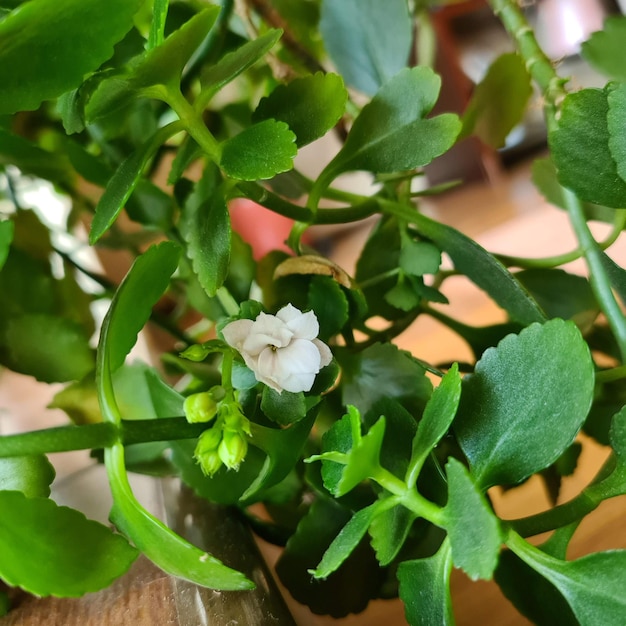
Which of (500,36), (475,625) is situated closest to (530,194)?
(500,36)

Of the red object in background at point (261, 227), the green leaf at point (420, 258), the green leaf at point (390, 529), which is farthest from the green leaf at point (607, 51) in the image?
the red object in background at point (261, 227)

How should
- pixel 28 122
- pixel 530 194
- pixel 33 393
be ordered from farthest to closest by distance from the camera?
pixel 530 194 → pixel 33 393 → pixel 28 122

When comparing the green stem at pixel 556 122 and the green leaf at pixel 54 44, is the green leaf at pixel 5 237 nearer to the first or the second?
the green leaf at pixel 54 44

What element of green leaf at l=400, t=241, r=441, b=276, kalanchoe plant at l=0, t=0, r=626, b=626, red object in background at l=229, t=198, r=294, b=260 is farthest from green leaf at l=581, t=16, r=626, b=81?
red object in background at l=229, t=198, r=294, b=260

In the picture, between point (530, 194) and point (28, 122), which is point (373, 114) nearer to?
point (28, 122)

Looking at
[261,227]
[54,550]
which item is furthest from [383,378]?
[261,227]

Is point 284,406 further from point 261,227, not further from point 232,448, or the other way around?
point 261,227

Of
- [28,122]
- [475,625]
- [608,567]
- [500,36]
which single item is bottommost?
[500,36]

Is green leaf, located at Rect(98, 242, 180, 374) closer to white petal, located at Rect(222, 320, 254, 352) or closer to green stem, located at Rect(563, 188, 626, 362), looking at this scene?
white petal, located at Rect(222, 320, 254, 352)
